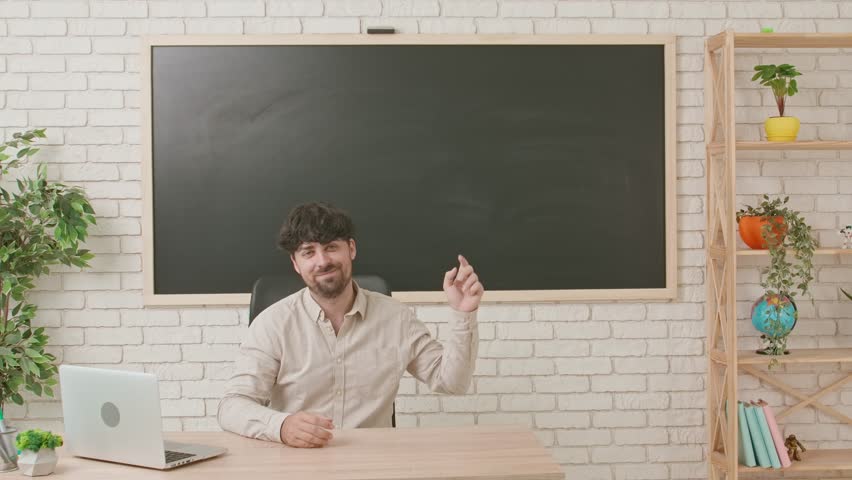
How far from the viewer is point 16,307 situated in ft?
10.8

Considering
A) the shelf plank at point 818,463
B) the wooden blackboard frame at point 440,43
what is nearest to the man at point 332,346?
the wooden blackboard frame at point 440,43

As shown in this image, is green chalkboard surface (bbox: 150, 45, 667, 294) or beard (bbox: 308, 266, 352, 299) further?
green chalkboard surface (bbox: 150, 45, 667, 294)

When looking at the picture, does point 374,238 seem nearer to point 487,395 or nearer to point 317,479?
point 487,395

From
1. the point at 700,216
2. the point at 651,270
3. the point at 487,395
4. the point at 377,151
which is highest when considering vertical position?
the point at 377,151

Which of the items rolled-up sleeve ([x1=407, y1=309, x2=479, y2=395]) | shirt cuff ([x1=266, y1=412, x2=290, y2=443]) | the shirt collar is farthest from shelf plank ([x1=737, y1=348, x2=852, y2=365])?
shirt cuff ([x1=266, y1=412, x2=290, y2=443])

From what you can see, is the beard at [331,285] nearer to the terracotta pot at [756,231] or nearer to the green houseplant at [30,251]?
the green houseplant at [30,251]

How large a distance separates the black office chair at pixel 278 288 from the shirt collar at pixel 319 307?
166mm

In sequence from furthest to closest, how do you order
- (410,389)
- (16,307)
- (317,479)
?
(410,389)
(16,307)
(317,479)

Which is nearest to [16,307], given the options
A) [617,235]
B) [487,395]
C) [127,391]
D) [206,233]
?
[206,233]

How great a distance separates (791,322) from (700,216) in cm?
54

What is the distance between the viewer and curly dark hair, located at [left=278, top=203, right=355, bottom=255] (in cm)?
249

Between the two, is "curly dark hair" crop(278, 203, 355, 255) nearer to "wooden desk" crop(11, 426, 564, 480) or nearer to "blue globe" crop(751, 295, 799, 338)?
"wooden desk" crop(11, 426, 564, 480)

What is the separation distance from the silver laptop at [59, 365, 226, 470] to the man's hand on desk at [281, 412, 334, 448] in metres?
0.16

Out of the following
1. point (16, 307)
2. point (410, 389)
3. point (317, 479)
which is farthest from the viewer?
point (410, 389)
